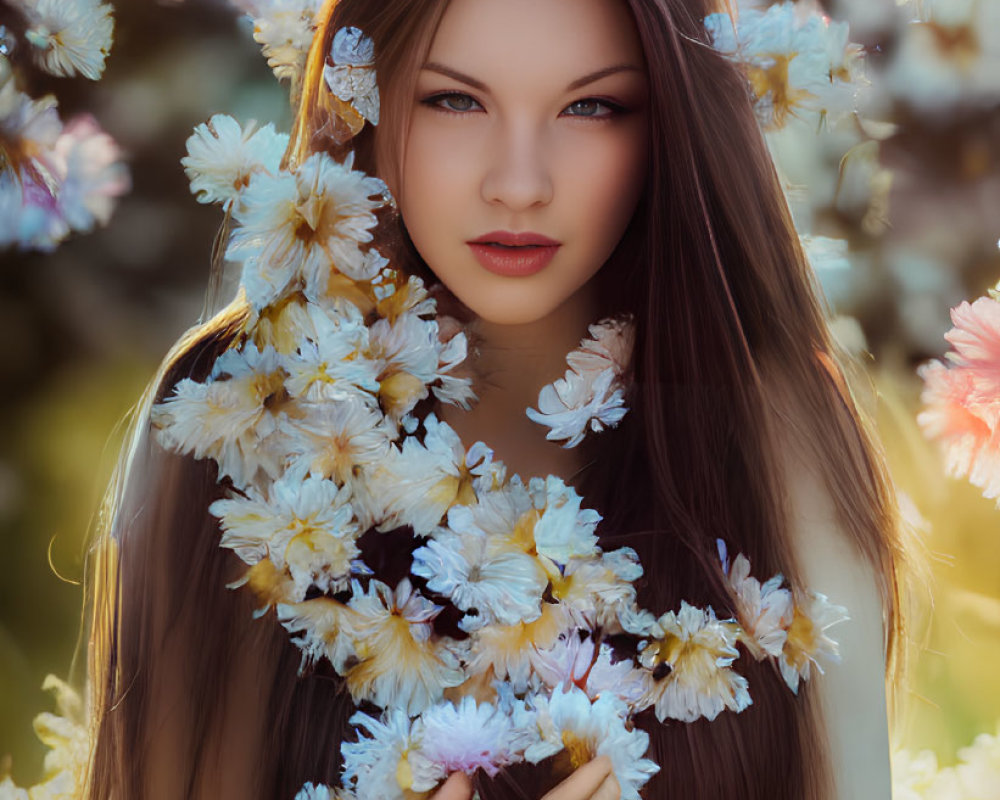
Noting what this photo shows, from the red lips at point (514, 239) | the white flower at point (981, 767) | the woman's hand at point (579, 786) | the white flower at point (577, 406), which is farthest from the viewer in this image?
the white flower at point (981, 767)

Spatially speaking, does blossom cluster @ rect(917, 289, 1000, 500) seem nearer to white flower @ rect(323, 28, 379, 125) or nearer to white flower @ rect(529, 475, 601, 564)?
white flower @ rect(529, 475, 601, 564)

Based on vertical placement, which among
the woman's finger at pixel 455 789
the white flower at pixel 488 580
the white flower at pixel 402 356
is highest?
the white flower at pixel 402 356

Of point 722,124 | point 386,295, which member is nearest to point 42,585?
point 386,295

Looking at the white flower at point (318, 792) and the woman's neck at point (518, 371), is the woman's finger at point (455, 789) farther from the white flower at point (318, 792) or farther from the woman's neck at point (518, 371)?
the woman's neck at point (518, 371)

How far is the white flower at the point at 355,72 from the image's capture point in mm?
945

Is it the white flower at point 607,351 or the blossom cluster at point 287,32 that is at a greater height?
the blossom cluster at point 287,32

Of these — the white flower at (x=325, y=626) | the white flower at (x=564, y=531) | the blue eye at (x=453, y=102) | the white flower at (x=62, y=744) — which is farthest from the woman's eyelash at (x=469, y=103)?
the white flower at (x=62, y=744)

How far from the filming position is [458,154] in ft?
2.98

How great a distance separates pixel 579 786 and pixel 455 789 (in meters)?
0.10

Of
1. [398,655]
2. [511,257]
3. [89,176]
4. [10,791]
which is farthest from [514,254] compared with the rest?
[10,791]

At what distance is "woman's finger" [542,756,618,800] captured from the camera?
0.81 metres

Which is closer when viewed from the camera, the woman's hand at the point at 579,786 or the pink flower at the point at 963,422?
the woman's hand at the point at 579,786

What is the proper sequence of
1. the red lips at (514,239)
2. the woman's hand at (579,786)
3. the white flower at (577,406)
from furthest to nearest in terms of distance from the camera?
the white flower at (577,406), the red lips at (514,239), the woman's hand at (579,786)

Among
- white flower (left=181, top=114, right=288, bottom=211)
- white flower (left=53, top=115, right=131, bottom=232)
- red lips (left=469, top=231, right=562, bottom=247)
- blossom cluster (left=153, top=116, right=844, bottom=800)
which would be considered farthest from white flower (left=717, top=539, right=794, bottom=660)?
white flower (left=53, top=115, right=131, bottom=232)
